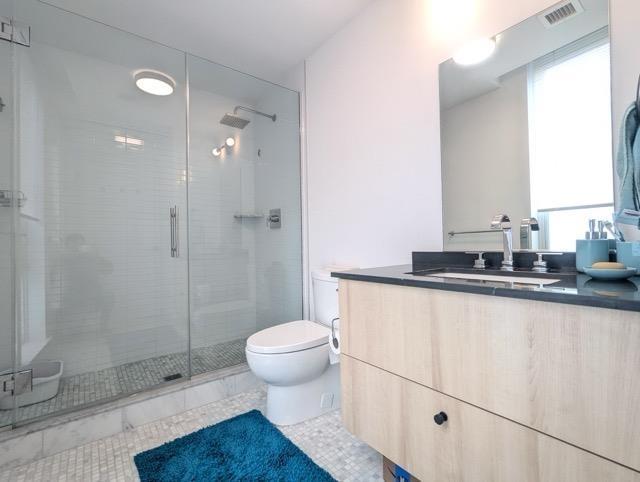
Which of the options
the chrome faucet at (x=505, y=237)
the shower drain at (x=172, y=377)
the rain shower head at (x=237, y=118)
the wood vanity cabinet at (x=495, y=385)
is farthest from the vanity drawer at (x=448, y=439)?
the rain shower head at (x=237, y=118)

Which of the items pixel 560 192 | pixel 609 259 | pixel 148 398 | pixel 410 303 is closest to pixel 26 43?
pixel 148 398

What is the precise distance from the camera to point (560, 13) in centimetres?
116

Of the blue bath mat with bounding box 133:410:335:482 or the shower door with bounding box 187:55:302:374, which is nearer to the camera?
the blue bath mat with bounding box 133:410:335:482

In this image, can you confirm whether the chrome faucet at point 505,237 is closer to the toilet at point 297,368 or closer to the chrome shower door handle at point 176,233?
the toilet at point 297,368

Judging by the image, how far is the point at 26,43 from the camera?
1.72 metres

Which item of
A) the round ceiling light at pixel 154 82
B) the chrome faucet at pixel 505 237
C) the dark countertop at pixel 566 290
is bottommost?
the dark countertop at pixel 566 290

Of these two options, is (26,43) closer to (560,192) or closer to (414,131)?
(414,131)

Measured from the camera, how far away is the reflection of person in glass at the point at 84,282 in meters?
1.99

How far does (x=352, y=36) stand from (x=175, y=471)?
2.45 meters

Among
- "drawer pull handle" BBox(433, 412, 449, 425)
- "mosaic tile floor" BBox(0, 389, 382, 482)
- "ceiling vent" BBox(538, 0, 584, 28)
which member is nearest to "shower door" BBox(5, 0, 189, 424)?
"mosaic tile floor" BBox(0, 389, 382, 482)

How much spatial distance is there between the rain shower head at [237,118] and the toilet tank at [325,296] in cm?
139

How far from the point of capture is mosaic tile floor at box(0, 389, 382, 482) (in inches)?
51.1

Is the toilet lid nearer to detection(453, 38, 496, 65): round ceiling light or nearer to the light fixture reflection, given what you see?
detection(453, 38, 496, 65): round ceiling light

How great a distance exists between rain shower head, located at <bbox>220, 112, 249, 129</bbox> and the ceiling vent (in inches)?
78.2
